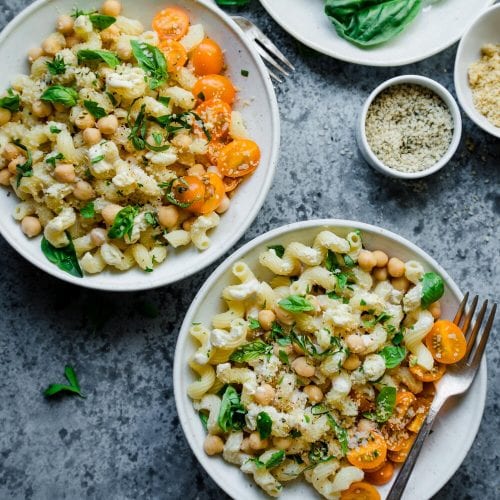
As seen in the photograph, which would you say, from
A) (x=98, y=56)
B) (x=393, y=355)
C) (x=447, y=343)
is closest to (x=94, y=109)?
(x=98, y=56)

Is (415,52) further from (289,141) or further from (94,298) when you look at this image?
(94,298)

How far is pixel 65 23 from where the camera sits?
212 centimetres

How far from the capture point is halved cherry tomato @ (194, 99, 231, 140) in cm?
217

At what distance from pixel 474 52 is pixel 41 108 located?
1.46 meters

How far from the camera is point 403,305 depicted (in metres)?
2.12

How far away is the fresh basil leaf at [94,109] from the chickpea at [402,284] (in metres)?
1.02

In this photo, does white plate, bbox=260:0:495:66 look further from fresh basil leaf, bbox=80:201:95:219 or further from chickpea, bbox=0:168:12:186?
chickpea, bbox=0:168:12:186

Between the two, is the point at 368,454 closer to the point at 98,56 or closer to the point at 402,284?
the point at 402,284

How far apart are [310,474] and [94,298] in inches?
36.9

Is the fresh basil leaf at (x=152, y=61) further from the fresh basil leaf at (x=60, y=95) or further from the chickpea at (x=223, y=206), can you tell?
the chickpea at (x=223, y=206)

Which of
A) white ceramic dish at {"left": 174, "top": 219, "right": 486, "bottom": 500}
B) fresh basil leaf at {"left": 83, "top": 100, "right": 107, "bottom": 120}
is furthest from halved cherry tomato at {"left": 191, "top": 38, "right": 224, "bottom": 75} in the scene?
white ceramic dish at {"left": 174, "top": 219, "right": 486, "bottom": 500}

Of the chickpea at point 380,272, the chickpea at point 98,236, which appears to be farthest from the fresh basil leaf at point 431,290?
the chickpea at point 98,236

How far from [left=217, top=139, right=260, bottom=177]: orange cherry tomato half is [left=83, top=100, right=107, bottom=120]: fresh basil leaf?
38cm

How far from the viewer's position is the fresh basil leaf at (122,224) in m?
2.05
